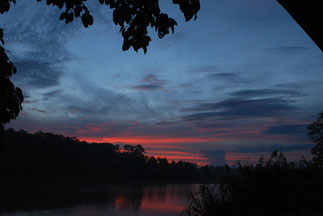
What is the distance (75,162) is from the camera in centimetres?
9475

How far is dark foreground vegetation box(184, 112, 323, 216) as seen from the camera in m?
4.02

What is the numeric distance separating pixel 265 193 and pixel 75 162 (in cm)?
9822

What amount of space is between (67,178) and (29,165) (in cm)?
1319

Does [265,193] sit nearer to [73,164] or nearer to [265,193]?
[265,193]

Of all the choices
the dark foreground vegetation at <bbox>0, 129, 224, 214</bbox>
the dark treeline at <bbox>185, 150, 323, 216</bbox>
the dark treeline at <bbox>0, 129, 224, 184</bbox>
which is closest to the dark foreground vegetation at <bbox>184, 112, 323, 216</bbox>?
the dark treeline at <bbox>185, 150, 323, 216</bbox>

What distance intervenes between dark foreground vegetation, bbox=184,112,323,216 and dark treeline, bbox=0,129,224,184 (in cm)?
8686

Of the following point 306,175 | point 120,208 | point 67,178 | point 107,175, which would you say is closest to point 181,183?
point 107,175

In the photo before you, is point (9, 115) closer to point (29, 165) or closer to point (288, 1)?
point (288, 1)

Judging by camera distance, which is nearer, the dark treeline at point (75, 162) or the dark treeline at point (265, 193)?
the dark treeline at point (265, 193)

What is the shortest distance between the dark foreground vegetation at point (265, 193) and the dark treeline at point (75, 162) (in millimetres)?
86859

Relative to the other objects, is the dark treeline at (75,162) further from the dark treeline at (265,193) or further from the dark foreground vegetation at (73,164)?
the dark treeline at (265,193)

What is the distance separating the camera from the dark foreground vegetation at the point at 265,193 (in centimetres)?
402

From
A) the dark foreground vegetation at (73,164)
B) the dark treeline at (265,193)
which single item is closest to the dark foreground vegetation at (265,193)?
the dark treeline at (265,193)

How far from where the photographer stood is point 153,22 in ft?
10.6
